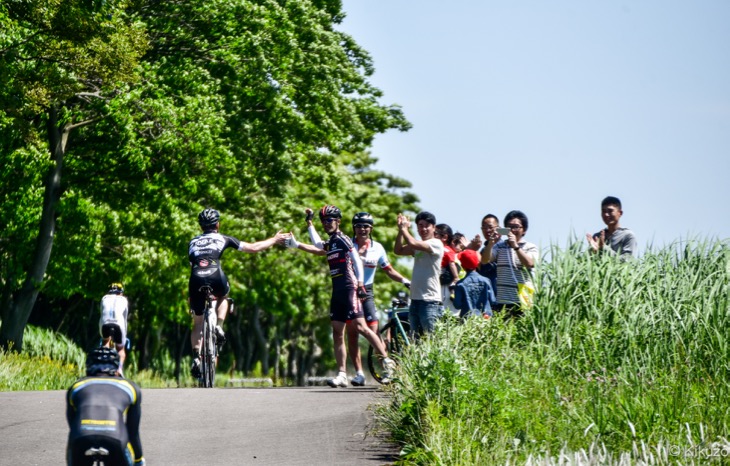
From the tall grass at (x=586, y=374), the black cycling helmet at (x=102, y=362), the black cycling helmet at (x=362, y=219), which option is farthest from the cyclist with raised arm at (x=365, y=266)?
the black cycling helmet at (x=102, y=362)

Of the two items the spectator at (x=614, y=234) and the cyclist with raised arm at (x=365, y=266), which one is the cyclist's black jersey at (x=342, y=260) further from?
the spectator at (x=614, y=234)

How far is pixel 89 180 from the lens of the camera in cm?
2891

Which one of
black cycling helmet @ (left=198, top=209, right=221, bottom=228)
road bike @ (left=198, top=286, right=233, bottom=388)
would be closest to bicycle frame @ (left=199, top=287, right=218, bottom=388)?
road bike @ (left=198, top=286, right=233, bottom=388)

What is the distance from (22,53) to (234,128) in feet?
32.3

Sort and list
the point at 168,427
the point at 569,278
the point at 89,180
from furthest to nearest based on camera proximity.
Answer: the point at 89,180 → the point at 569,278 → the point at 168,427

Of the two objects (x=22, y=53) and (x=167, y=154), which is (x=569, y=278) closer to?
(x=22, y=53)

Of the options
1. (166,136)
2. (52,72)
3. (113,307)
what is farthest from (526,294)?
(166,136)

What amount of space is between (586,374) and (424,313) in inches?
141

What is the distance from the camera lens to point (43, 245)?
2738cm

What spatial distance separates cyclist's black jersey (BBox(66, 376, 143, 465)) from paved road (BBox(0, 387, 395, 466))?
2.64 m

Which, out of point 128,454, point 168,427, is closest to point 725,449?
point 128,454

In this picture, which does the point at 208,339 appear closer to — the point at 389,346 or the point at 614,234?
the point at 389,346

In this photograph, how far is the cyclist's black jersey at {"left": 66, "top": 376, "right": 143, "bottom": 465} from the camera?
642cm

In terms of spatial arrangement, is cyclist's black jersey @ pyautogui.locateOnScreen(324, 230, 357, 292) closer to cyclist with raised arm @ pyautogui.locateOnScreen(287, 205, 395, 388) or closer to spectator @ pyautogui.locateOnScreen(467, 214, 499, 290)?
cyclist with raised arm @ pyautogui.locateOnScreen(287, 205, 395, 388)
